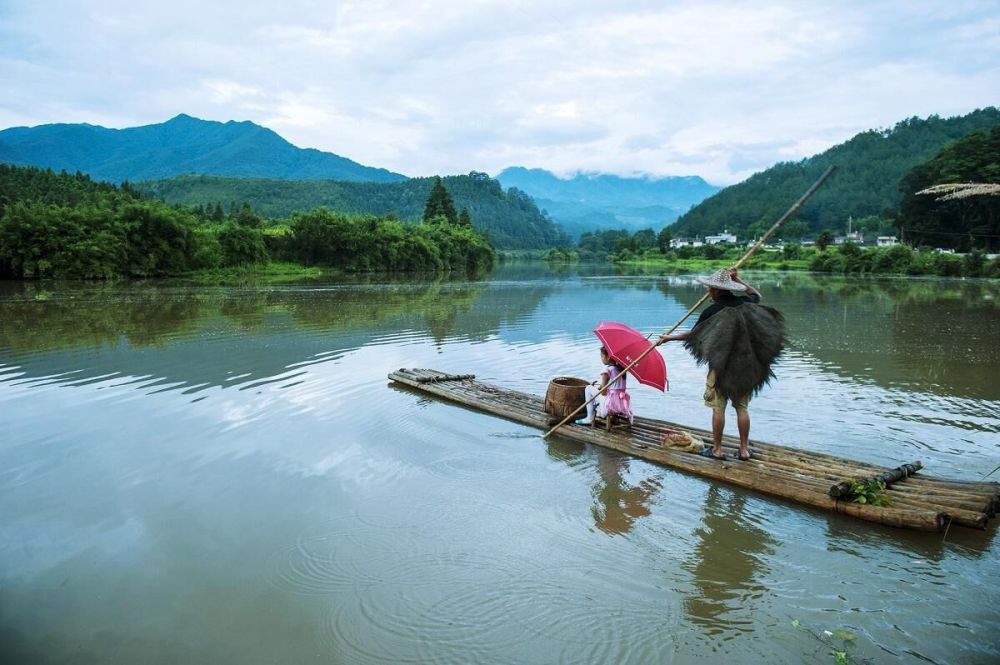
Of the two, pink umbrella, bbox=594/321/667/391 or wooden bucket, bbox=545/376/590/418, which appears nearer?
pink umbrella, bbox=594/321/667/391

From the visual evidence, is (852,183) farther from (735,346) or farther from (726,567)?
(726,567)

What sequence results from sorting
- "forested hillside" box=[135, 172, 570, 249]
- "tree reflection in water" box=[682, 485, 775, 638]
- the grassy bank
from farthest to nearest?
"forested hillside" box=[135, 172, 570, 249], the grassy bank, "tree reflection in water" box=[682, 485, 775, 638]

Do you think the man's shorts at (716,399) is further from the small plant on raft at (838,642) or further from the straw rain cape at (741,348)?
the small plant on raft at (838,642)

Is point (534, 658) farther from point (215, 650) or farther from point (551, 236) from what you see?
point (551, 236)

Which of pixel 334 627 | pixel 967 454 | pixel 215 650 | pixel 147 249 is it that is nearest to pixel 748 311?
pixel 967 454

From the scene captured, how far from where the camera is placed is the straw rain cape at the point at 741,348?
6156 mm

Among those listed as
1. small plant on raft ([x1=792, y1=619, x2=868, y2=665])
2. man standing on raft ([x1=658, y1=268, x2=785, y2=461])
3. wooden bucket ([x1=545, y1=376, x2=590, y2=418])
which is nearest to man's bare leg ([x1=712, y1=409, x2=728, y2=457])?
man standing on raft ([x1=658, y1=268, x2=785, y2=461])

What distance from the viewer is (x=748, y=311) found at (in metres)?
6.27

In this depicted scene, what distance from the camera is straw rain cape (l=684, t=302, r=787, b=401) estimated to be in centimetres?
616

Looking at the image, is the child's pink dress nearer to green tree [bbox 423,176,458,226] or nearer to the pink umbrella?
the pink umbrella

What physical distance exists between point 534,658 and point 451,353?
1059 cm

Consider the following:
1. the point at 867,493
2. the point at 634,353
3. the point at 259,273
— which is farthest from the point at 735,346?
the point at 259,273

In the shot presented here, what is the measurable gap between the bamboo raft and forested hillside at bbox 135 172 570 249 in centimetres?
8512

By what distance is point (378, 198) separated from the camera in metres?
139
